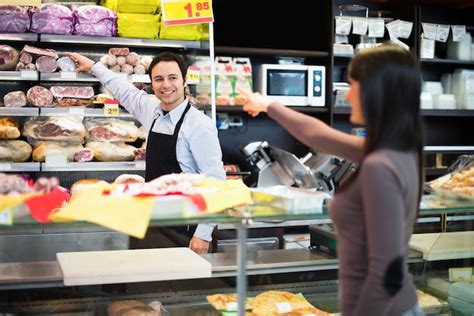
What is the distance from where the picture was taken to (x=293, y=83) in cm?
529

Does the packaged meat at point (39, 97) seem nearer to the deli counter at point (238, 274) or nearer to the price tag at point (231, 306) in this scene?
the deli counter at point (238, 274)

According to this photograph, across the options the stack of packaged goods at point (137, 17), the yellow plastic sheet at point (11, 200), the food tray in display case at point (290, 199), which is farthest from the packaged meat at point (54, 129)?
the yellow plastic sheet at point (11, 200)

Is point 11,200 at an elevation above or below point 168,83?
below

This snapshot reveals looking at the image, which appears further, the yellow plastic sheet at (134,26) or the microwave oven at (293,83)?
the microwave oven at (293,83)

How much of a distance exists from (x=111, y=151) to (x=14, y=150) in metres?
0.64

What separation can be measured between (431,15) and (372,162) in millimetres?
4993

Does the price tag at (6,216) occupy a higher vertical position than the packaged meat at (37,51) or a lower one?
lower

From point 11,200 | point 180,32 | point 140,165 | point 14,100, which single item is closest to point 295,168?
point 140,165

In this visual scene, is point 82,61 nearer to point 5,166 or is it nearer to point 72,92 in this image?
point 72,92

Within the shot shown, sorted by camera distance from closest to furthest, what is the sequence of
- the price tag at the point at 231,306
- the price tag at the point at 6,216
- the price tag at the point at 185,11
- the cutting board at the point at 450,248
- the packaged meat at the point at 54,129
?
the price tag at the point at 6,216
the price tag at the point at 231,306
the cutting board at the point at 450,248
the price tag at the point at 185,11
the packaged meat at the point at 54,129

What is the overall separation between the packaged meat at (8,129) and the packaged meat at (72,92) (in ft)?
1.14

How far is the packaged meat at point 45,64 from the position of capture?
14.3ft

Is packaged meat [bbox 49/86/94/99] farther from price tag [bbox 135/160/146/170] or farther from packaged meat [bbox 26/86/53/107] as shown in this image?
price tag [bbox 135/160/146/170]

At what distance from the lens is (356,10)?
5.77 metres
